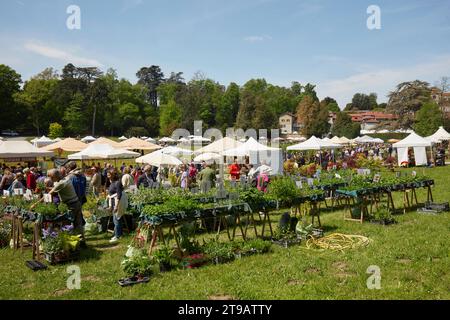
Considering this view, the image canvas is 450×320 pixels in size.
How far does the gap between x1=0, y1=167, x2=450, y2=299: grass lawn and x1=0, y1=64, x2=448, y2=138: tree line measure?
49.9 m

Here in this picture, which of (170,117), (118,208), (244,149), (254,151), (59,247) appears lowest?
(59,247)

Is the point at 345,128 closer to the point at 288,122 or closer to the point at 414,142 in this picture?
the point at 288,122

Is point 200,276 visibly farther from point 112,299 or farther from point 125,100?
point 125,100

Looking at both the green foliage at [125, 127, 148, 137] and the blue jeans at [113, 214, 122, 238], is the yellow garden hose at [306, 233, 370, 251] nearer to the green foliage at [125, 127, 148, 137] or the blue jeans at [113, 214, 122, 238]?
the blue jeans at [113, 214, 122, 238]

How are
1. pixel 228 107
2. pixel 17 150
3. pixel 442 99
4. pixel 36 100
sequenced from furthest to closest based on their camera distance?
pixel 228 107 < pixel 36 100 < pixel 442 99 < pixel 17 150

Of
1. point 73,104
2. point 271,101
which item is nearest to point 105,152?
point 73,104

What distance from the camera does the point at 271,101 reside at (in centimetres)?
10612

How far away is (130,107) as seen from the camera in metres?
79.2

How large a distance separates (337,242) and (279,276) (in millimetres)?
2637

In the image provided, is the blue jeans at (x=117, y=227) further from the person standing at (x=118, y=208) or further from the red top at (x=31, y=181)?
the red top at (x=31, y=181)

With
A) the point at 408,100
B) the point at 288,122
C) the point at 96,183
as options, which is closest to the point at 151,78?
the point at 288,122

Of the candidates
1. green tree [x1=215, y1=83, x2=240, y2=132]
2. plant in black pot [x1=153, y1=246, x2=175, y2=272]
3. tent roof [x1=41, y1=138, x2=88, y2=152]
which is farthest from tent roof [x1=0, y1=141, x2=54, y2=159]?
green tree [x1=215, y1=83, x2=240, y2=132]
